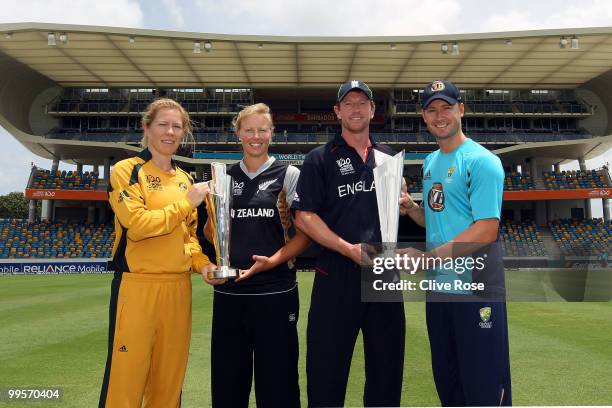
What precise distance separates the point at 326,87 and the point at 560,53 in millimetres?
17606

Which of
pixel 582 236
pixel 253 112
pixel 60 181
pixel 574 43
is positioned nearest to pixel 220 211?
pixel 253 112

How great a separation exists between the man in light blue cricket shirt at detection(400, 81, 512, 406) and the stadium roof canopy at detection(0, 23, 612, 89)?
2799 centimetres

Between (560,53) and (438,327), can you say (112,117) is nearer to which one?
(560,53)

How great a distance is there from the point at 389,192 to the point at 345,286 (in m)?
0.71

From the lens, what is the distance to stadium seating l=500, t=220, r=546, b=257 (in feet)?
97.7

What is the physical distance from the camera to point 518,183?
35.8 m

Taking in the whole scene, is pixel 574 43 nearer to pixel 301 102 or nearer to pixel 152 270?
pixel 301 102

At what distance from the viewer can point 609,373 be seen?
5.23m

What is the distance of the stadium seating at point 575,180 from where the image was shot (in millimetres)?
35094

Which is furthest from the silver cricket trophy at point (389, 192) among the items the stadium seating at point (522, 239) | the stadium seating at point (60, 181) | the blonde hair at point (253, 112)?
the stadium seating at point (60, 181)

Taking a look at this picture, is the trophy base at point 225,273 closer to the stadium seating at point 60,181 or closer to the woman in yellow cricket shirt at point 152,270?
the woman in yellow cricket shirt at point 152,270

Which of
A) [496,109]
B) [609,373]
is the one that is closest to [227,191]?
[609,373]

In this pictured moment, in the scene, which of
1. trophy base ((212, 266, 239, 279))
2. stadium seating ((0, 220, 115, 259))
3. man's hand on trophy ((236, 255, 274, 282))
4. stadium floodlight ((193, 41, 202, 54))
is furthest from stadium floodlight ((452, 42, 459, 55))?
trophy base ((212, 266, 239, 279))

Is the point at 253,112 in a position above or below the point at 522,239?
above
